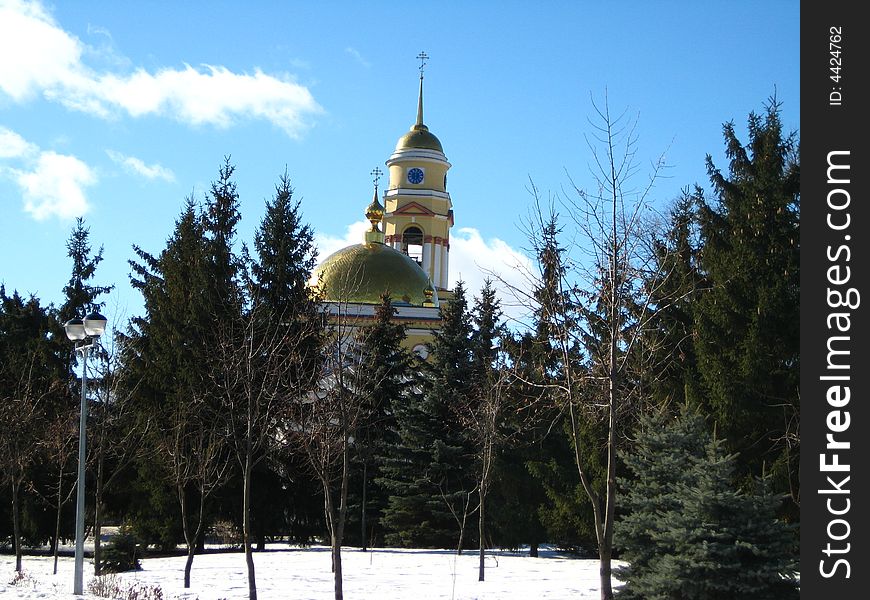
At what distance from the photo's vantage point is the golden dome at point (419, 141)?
6462 cm

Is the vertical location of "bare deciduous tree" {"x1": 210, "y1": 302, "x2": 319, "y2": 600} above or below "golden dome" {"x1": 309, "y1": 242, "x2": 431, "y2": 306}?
below

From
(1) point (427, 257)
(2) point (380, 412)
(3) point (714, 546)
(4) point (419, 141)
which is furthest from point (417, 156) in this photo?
(3) point (714, 546)

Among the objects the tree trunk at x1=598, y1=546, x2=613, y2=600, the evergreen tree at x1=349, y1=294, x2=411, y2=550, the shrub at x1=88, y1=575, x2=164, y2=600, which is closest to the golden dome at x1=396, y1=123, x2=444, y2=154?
the evergreen tree at x1=349, y1=294, x2=411, y2=550

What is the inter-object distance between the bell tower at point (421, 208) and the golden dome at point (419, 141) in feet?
0.42

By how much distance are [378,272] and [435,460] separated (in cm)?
2271

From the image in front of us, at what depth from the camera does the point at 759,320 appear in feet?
58.9

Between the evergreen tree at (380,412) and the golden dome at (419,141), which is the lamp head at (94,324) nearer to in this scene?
the evergreen tree at (380,412)

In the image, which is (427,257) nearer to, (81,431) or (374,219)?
(374,219)

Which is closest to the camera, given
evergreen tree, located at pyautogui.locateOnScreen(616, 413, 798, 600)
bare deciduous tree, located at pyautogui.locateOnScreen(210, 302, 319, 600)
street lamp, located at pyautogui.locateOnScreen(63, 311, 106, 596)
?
evergreen tree, located at pyautogui.locateOnScreen(616, 413, 798, 600)

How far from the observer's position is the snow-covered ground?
629 inches

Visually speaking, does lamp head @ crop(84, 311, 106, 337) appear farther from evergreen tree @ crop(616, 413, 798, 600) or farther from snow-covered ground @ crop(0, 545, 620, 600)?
evergreen tree @ crop(616, 413, 798, 600)

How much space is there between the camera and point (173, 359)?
26.7 metres

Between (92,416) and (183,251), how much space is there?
7.34 m

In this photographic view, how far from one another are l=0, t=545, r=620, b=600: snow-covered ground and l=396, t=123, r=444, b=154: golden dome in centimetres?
4275
